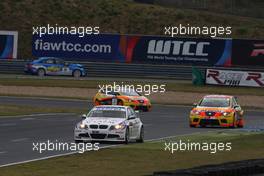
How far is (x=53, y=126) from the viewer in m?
35.6

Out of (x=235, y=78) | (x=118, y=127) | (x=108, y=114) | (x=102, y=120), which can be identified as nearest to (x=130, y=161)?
(x=118, y=127)

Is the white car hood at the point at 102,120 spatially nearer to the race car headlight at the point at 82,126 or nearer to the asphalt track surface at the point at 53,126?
the race car headlight at the point at 82,126

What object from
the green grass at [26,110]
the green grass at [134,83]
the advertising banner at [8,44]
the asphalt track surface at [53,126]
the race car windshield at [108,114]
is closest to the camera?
the asphalt track surface at [53,126]

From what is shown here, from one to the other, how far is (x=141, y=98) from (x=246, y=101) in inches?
377

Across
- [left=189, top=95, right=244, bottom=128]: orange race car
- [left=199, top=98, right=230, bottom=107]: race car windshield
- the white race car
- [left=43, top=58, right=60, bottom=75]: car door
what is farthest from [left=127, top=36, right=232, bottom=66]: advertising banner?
the white race car

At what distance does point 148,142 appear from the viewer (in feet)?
96.0

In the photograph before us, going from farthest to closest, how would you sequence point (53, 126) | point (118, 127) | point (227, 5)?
point (227, 5) < point (53, 126) < point (118, 127)

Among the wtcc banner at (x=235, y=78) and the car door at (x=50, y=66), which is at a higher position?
the car door at (x=50, y=66)

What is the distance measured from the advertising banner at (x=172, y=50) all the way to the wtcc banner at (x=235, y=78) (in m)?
5.65

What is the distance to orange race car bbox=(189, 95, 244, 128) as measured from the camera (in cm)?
3725

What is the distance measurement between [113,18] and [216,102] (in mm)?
45312

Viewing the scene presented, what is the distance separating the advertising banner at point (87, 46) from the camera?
6925 centimetres

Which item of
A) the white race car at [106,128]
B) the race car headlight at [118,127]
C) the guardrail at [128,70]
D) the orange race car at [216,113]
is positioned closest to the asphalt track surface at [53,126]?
the orange race car at [216,113]

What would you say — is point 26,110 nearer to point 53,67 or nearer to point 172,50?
point 53,67
